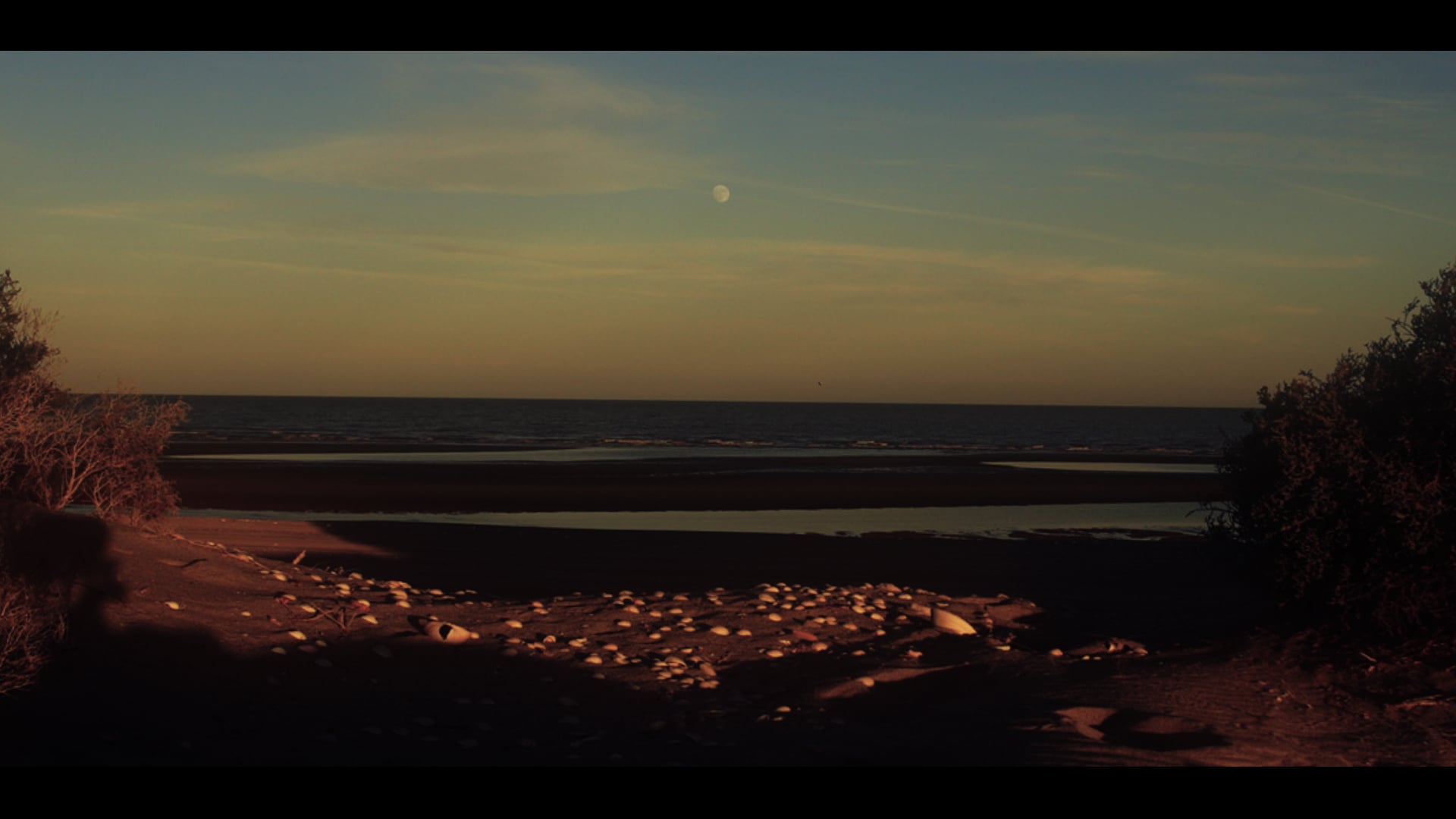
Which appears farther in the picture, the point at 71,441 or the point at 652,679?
the point at 71,441

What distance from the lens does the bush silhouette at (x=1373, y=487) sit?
340 inches

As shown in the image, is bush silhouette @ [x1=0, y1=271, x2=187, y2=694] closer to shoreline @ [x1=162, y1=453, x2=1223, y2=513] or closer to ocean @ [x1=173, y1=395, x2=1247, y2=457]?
shoreline @ [x1=162, y1=453, x2=1223, y2=513]

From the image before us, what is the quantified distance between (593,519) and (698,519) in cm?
246

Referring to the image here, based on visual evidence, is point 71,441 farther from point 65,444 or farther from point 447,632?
point 447,632

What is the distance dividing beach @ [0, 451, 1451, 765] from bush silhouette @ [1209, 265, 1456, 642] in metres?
0.81

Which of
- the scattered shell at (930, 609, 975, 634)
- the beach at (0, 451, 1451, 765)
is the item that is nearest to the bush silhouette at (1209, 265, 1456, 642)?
the beach at (0, 451, 1451, 765)

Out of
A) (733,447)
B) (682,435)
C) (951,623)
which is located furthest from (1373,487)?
(682,435)

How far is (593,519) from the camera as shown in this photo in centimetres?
2364

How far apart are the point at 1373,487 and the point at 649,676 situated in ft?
21.1

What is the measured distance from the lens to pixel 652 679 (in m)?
8.45

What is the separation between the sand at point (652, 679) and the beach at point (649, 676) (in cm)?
3

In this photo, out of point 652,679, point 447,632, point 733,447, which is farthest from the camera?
point 733,447

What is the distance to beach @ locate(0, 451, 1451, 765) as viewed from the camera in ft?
21.7

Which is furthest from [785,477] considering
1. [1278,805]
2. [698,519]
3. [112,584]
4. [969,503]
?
[1278,805]
